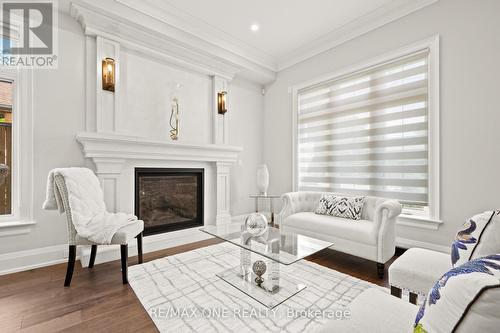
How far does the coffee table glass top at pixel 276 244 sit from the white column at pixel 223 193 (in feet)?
5.16

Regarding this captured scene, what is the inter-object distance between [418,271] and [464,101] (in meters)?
2.18

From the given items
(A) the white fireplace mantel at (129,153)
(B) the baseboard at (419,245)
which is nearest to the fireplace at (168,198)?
(A) the white fireplace mantel at (129,153)

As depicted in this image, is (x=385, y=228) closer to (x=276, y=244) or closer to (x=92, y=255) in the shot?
(x=276, y=244)

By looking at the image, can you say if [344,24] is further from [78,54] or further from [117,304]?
[117,304]

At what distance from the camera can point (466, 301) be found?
54 centimetres

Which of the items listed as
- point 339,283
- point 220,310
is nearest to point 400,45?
point 339,283

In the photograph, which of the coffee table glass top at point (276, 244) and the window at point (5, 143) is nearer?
the coffee table glass top at point (276, 244)

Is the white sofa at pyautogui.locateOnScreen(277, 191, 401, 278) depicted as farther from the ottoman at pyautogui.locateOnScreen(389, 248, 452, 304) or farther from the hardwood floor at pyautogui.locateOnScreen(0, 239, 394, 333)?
the ottoman at pyautogui.locateOnScreen(389, 248, 452, 304)

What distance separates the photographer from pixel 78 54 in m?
2.75

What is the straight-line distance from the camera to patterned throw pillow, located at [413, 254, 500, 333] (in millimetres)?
505

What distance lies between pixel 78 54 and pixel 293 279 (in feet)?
11.1

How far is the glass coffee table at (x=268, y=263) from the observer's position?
1742mm

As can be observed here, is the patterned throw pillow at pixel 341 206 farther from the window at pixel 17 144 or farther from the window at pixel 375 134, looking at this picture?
the window at pixel 17 144

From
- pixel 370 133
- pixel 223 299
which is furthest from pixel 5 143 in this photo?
pixel 370 133
